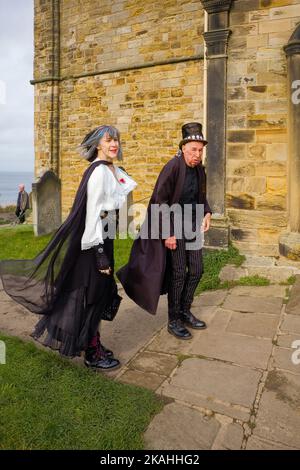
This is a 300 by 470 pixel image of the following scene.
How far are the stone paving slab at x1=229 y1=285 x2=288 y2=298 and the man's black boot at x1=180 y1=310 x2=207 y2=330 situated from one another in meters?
1.15

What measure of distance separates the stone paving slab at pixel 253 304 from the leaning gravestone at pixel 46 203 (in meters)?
5.86

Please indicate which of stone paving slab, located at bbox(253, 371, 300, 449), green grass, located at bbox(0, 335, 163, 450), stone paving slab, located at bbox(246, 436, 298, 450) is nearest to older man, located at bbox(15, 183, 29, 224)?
green grass, located at bbox(0, 335, 163, 450)

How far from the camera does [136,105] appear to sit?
390 inches

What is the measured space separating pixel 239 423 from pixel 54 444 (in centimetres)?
100

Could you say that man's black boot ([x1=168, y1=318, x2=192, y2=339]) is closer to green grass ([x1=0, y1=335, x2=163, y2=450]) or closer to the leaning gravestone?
green grass ([x1=0, y1=335, x2=163, y2=450])

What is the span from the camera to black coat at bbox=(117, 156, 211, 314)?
314 centimetres

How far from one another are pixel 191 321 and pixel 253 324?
589mm

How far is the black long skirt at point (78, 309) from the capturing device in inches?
105

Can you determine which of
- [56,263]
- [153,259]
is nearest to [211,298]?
[153,259]

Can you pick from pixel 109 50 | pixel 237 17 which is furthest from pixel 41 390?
pixel 109 50

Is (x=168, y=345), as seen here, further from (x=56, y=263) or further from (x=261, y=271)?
(x=261, y=271)

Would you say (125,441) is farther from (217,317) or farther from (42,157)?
(42,157)

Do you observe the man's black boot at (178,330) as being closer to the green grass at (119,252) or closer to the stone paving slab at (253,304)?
the stone paving slab at (253,304)

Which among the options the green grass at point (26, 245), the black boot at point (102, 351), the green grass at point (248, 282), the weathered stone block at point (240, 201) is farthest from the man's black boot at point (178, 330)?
the weathered stone block at point (240, 201)
